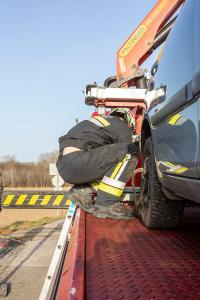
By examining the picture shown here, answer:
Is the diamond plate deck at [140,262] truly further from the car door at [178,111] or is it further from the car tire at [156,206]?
the car door at [178,111]

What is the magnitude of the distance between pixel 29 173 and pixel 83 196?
196ft

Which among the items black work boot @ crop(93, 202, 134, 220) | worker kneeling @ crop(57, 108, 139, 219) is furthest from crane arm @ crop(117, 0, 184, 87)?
black work boot @ crop(93, 202, 134, 220)

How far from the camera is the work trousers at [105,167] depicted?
3.52m

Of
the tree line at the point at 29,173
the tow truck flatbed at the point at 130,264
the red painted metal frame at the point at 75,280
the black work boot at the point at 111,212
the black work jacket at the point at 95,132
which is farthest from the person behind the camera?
the tree line at the point at 29,173

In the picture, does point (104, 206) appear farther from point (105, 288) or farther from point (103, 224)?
point (105, 288)

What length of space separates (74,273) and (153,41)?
5.19 metres

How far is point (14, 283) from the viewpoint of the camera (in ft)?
28.8

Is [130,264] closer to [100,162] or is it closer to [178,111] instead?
[178,111]

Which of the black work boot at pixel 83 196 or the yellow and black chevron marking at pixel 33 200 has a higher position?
the black work boot at pixel 83 196

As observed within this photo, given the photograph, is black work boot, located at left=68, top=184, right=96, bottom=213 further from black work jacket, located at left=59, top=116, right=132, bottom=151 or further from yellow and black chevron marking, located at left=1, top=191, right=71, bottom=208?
yellow and black chevron marking, located at left=1, top=191, right=71, bottom=208

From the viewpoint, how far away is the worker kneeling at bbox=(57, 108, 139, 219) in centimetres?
351

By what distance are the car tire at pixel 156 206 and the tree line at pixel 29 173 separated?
2243 inches

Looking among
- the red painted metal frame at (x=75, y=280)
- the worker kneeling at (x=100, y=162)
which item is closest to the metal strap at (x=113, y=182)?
the worker kneeling at (x=100, y=162)

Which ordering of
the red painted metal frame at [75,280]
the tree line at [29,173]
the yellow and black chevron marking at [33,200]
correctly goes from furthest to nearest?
the tree line at [29,173] < the yellow and black chevron marking at [33,200] < the red painted metal frame at [75,280]
